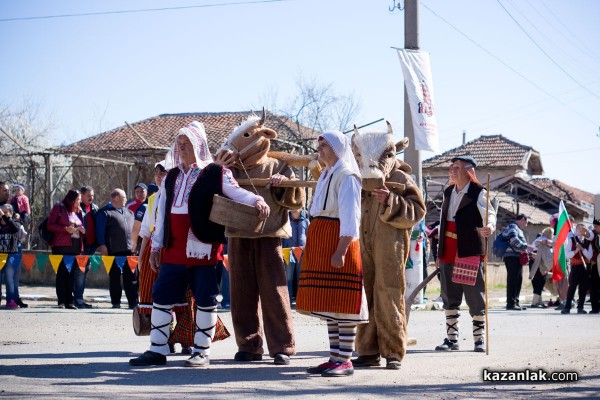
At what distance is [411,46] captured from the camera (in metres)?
17.4

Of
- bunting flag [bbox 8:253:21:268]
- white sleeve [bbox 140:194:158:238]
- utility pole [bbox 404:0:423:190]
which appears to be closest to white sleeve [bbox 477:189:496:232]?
white sleeve [bbox 140:194:158:238]

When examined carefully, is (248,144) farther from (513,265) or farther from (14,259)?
(513,265)

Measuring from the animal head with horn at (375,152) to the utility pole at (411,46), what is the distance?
8.13 metres

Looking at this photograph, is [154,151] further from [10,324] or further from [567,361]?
[567,361]

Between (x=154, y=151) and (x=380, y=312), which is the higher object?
(x=154, y=151)

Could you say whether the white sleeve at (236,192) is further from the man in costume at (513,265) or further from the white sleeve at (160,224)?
the man in costume at (513,265)

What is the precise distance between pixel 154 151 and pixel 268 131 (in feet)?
59.8

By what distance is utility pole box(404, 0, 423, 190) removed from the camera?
1717cm

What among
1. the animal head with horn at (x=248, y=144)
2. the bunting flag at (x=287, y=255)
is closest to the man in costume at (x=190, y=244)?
the animal head with horn at (x=248, y=144)

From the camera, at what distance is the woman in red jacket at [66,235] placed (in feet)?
51.7

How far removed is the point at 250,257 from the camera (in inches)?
351

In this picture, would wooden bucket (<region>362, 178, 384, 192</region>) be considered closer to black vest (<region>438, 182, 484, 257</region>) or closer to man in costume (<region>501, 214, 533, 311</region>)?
black vest (<region>438, 182, 484, 257</region>)

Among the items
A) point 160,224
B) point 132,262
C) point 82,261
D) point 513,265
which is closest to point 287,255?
point 132,262

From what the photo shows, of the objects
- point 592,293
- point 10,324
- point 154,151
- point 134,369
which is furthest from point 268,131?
point 154,151
